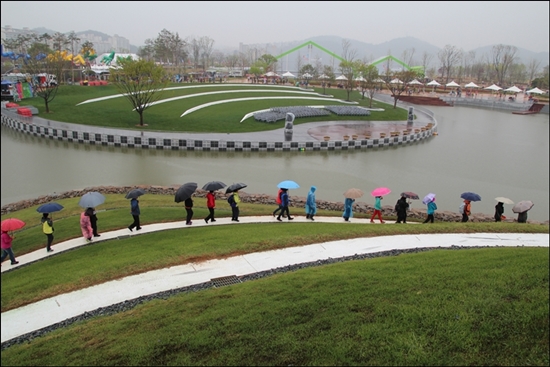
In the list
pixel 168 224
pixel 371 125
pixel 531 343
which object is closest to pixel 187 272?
pixel 168 224

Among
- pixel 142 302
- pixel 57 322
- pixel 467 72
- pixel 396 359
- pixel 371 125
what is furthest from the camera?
pixel 467 72

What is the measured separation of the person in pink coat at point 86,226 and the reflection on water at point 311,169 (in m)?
5.72

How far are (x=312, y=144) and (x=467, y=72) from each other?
100495mm

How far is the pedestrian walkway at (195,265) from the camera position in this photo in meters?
6.54

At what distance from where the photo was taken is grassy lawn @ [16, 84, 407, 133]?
2645 cm

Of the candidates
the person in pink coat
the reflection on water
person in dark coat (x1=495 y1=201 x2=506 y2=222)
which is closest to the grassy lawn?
the reflection on water

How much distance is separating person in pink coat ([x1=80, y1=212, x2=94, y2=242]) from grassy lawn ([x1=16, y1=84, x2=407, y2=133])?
16.0m

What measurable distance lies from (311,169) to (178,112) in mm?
14886

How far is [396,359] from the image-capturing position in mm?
4336

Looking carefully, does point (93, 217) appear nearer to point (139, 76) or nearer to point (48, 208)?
point (48, 208)

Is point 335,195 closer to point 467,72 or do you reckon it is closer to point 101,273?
point 101,273

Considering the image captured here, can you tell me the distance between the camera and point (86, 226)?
31.6 feet

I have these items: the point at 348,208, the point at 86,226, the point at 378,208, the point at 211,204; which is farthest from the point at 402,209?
the point at 86,226

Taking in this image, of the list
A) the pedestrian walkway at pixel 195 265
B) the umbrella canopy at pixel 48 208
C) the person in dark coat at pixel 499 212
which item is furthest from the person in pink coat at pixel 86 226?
the person in dark coat at pixel 499 212
